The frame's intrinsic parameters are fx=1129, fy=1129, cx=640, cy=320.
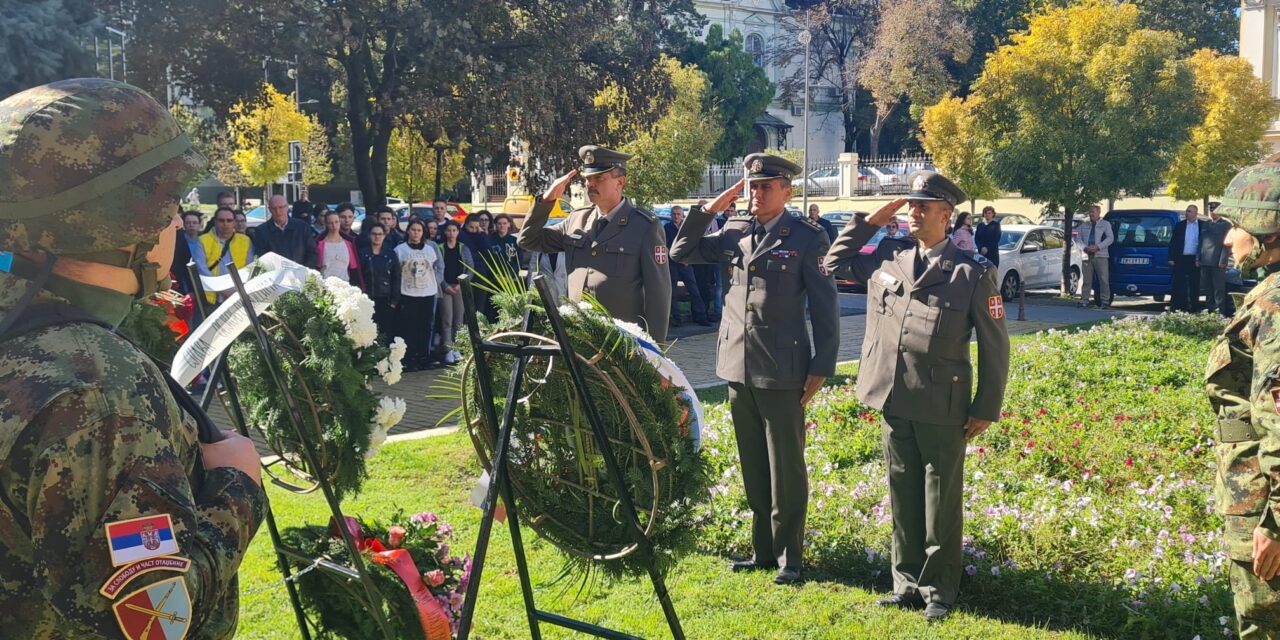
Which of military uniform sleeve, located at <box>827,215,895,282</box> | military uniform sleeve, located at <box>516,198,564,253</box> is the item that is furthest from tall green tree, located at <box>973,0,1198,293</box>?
military uniform sleeve, located at <box>827,215,895,282</box>

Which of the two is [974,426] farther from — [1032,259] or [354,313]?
[1032,259]

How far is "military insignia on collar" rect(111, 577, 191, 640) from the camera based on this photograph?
6.51ft

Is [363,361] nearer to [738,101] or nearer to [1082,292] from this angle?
[1082,292]

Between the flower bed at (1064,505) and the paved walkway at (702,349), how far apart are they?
163 cm

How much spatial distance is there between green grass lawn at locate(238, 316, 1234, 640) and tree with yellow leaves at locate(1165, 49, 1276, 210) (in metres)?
25.2

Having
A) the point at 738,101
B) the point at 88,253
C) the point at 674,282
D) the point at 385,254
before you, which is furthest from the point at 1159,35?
the point at 738,101


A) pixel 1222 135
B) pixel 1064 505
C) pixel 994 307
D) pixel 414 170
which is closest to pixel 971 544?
pixel 1064 505

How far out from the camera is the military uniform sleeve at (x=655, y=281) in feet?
22.7

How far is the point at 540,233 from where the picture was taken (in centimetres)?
707

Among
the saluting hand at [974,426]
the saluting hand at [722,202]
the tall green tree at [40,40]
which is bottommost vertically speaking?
the saluting hand at [974,426]

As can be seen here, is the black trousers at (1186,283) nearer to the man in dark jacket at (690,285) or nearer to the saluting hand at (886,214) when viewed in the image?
the man in dark jacket at (690,285)

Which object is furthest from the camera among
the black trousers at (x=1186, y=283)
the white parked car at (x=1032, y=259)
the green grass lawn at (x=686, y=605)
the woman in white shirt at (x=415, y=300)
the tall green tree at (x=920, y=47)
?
the tall green tree at (x=920, y=47)

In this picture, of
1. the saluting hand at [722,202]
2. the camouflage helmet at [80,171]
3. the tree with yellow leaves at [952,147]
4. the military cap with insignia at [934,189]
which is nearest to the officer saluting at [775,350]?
the saluting hand at [722,202]

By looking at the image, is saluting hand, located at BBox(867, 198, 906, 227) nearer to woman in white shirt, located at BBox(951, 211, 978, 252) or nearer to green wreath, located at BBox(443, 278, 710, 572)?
green wreath, located at BBox(443, 278, 710, 572)
